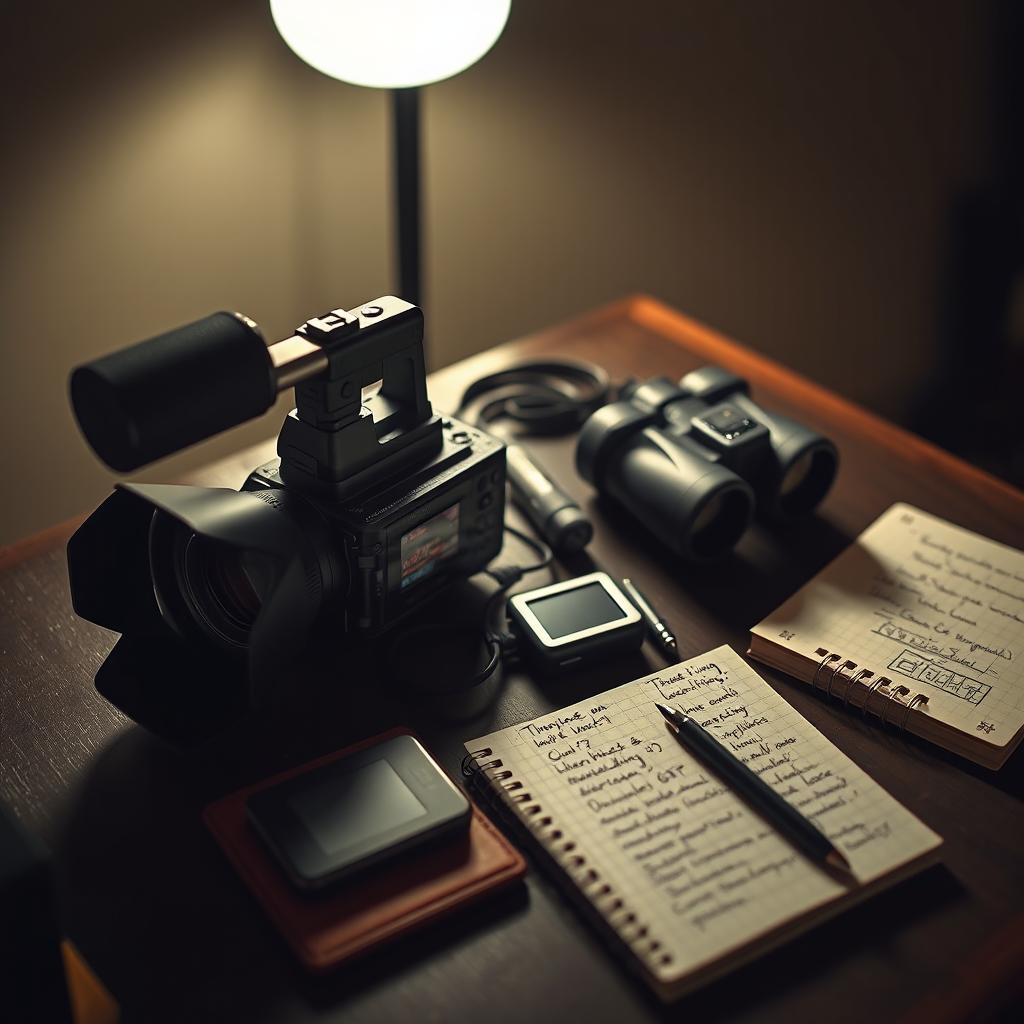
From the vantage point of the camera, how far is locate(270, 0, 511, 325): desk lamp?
105 centimetres

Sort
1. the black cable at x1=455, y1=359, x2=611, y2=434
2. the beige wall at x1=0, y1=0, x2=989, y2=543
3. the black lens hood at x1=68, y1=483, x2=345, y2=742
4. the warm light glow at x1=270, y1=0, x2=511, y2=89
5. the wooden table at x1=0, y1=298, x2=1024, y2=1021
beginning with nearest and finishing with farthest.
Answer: the wooden table at x1=0, y1=298, x2=1024, y2=1021, the black lens hood at x1=68, y1=483, x2=345, y2=742, the warm light glow at x1=270, y1=0, x2=511, y2=89, the black cable at x1=455, y1=359, x2=611, y2=434, the beige wall at x1=0, y1=0, x2=989, y2=543

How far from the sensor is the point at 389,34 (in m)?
1.06

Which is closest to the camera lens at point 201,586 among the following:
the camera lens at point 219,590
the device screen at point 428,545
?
the camera lens at point 219,590

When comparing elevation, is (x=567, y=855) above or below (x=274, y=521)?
below

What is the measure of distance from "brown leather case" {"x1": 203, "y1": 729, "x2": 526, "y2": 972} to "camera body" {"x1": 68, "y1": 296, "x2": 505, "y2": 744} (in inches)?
3.7

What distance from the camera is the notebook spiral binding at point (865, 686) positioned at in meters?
0.87

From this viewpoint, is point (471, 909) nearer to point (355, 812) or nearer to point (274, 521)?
point (355, 812)

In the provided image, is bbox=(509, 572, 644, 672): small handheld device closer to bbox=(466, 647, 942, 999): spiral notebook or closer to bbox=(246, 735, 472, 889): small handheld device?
bbox=(466, 647, 942, 999): spiral notebook

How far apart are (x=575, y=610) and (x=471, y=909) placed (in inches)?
10.5

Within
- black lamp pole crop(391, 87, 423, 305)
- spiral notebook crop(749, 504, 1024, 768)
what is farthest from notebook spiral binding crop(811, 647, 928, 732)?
black lamp pole crop(391, 87, 423, 305)

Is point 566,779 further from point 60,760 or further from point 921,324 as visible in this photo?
point 921,324

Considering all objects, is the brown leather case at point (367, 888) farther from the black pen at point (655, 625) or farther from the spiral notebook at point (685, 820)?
the black pen at point (655, 625)

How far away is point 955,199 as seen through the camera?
2273 mm

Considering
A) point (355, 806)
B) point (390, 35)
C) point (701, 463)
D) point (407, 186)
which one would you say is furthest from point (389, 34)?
point (355, 806)
